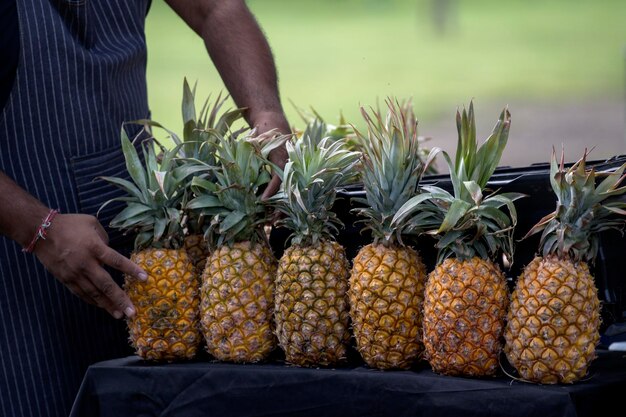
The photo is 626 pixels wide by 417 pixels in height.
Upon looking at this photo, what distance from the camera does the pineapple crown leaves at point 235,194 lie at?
2484 mm

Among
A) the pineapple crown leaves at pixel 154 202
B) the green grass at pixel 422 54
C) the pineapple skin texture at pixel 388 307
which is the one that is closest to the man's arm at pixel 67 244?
the pineapple crown leaves at pixel 154 202

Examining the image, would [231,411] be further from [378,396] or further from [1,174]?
[1,174]

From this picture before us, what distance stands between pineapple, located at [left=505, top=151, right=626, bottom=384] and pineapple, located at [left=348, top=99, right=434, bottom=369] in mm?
278

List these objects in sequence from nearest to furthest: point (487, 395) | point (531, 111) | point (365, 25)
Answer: point (487, 395), point (531, 111), point (365, 25)

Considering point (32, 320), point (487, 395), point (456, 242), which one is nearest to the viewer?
point (487, 395)

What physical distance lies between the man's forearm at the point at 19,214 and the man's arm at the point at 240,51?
879 millimetres

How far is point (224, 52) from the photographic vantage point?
10.9ft

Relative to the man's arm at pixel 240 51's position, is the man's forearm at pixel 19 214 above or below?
below

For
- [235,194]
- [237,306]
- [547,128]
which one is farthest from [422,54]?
[237,306]

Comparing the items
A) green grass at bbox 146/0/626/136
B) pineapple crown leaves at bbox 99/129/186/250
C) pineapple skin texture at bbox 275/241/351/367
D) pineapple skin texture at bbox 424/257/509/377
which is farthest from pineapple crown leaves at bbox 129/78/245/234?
green grass at bbox 146/0/626/136

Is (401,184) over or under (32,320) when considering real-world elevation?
over

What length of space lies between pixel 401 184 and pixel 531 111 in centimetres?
1706

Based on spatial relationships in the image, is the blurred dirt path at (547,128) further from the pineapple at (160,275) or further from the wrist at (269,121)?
the pineapple at (160,275)

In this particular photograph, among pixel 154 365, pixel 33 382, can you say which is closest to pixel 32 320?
pixel 33 382
